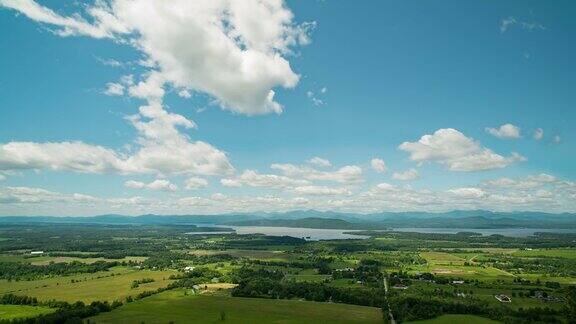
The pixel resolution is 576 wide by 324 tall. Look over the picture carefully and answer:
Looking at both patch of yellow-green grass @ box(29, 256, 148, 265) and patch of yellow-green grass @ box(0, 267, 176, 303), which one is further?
patch of yellow-green grass @ box(29, 256, 148, 265)

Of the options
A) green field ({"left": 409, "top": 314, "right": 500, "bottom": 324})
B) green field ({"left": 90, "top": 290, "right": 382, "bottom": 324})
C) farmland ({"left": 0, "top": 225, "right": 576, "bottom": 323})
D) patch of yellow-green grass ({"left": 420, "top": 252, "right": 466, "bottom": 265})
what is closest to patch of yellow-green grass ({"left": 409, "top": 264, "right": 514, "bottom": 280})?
farmland ({"left": 0, "top": 225, "right": 576, "bottom": 323})

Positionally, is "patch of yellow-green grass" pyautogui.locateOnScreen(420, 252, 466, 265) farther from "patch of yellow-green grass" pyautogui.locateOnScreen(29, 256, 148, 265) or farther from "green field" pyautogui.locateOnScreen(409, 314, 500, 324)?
"patch of yellow-green grass" pyautogui.locateOnScreen(29, 256, 148, 265)

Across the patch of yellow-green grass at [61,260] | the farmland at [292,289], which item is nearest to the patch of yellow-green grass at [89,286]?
the farmland at [292,289]

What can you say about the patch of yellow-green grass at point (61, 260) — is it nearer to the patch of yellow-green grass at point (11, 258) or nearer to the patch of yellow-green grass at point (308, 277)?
the patch of yellow-green grass at point (11, 258)

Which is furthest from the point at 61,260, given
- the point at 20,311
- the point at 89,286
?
the point at 20,311

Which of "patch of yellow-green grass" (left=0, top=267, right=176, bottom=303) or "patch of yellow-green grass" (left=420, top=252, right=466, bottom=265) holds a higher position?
"patch of yellow-green grass" (left=420, top=252, right=466, bottom=265)

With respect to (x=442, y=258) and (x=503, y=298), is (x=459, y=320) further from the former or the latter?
(x=442, y=258)

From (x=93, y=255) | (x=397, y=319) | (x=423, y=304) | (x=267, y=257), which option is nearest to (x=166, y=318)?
(x=397, y=319)
